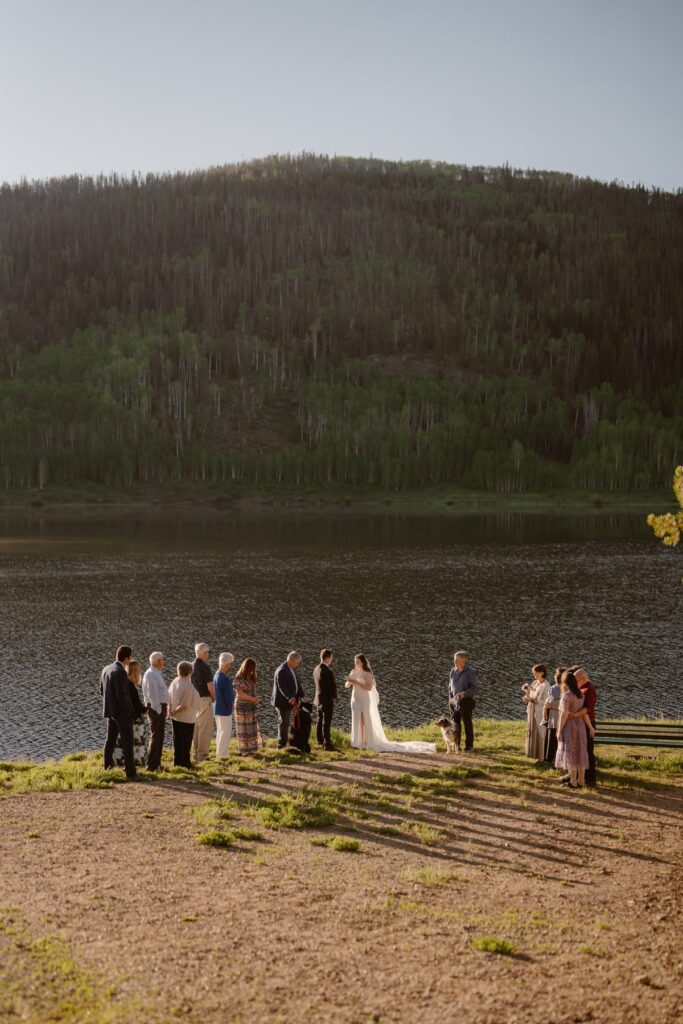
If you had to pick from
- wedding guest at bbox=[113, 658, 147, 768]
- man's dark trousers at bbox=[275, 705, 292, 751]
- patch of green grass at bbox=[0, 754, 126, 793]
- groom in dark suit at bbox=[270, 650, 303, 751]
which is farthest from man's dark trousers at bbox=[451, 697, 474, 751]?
patch of green grass at bbox=[0, 754, 126, 793]

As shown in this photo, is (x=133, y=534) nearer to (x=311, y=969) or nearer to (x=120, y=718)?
(x=120, y=718)

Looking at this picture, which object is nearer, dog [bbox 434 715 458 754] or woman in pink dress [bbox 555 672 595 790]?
woman in pink dress [bbox 555 672 595 790]

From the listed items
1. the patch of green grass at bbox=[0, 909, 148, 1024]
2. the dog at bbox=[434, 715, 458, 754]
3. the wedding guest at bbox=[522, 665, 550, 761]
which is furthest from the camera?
the dog at bbox=[434, 715, 458, 754]

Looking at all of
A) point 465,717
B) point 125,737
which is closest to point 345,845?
point 125,737

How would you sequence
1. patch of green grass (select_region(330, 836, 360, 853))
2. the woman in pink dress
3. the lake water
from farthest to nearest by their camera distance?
the lake water, the woman in pink dress, patch of green grass (select_region(330, 836, 360, 853))

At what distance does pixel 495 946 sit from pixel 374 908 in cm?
217

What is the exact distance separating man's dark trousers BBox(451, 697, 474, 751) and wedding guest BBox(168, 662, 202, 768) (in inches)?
290

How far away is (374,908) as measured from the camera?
48.6 feet

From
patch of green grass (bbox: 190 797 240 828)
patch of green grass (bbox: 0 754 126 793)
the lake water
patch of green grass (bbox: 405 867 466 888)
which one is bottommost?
the lake water

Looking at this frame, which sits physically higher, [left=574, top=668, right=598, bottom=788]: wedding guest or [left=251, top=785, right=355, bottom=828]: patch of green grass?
[left=574, top=668, right=598, bottom=788]: wedding guest

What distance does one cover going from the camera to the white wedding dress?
26.9 m

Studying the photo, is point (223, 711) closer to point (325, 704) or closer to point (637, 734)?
point (325, 704)

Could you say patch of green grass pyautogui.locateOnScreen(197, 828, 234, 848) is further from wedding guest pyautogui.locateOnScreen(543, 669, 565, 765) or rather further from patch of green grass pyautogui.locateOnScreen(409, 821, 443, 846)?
wedding guest pyautogui.locateOnScreen(543, 669, 565, 765)

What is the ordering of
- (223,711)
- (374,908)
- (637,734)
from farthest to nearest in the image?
(637,734)
(223,711)
(374,908)
